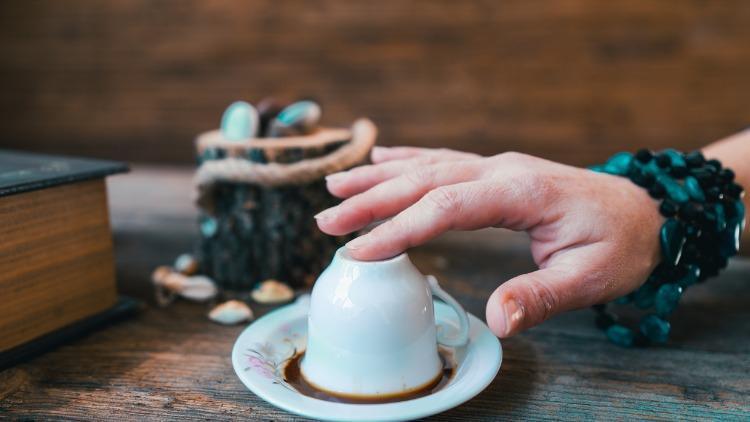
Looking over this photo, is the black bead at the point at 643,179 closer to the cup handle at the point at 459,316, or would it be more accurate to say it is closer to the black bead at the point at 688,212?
the black bead at the point at 688,212

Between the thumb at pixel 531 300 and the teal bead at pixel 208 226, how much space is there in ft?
1.80

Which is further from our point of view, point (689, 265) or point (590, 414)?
point (689, 265)

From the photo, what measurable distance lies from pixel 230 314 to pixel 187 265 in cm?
22

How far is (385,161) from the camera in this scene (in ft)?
2.88

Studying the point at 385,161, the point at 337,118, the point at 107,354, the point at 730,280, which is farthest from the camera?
the point at 337,118

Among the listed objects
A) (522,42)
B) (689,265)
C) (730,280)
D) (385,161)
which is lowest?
(730,280)

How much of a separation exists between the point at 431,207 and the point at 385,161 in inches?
9.0

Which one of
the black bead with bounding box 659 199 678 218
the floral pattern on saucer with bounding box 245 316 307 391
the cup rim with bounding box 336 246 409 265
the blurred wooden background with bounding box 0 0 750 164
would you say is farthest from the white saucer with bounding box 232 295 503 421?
the blurred wooden background with bounding box 0 0 750 164

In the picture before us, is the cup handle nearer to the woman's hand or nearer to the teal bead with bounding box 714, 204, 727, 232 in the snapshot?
the woman's hand

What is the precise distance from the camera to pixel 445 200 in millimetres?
667

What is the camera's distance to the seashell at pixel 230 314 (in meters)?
0.85

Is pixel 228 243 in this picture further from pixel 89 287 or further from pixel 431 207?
pixel 431 207

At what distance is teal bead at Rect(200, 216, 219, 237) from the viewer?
1.01 metres

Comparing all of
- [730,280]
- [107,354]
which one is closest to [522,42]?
[730,280]
